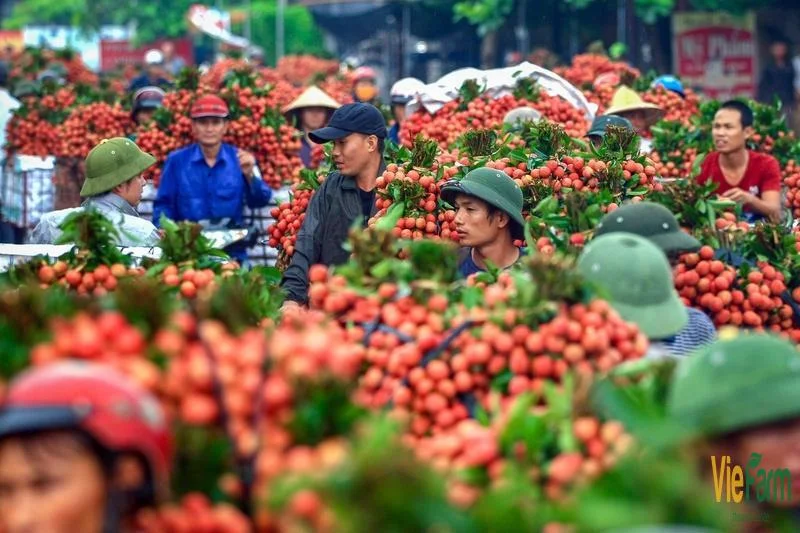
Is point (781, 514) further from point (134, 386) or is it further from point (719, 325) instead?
point (719, 325)

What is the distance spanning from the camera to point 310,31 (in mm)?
44375

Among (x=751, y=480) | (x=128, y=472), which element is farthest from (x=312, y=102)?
(x=128, y=472)

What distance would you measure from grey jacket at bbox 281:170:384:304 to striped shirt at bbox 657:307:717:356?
2707mm

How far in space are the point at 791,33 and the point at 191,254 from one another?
21854 mm

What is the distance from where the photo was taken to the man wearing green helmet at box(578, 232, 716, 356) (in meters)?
4.55

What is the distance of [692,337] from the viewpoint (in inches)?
203

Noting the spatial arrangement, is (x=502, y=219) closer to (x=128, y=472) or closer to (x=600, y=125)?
(x=600, y=125)

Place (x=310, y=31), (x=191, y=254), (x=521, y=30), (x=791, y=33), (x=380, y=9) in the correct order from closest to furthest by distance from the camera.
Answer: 1. (x=191, y=254)
2. (x=521, y=30)
3. (x=791, y=33)
4. (x=380, y=9)
5. (x=310, y=31)

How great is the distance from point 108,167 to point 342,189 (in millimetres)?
1289

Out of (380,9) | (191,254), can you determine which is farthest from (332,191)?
(380,9)

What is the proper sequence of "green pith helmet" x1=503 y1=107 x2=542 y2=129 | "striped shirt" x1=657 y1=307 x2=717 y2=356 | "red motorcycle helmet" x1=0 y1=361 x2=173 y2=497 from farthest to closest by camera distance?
"green pith helmet" x1=503 y1=107 x2=542 y2=129 → "striped shirt" x1=657 y1=307 x2=717 y2=356 → "red motorcycle helmet" x1=0 y1=361 x2=173 y2=497

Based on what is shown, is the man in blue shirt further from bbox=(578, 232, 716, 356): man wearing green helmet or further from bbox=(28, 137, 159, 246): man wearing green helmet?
bbox=(578, 232, 716, 356): man wearing green helmet

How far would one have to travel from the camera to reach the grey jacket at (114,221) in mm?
7305

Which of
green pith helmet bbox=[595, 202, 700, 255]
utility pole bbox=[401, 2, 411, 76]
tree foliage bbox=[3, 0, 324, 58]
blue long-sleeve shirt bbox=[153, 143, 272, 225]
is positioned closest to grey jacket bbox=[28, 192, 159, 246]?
blue long-sleeve shirt bbox=[153, 143, 272, 225]
